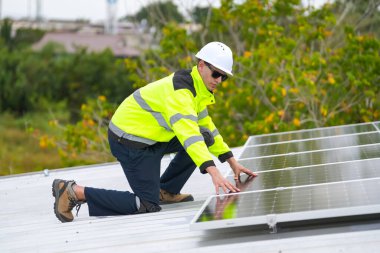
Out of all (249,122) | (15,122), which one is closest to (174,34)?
(249,122)

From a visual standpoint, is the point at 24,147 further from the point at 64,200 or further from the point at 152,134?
the point at 152,134

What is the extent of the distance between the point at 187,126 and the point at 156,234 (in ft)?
3.30

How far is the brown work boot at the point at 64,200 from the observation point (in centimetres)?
769

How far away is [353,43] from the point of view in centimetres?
1702

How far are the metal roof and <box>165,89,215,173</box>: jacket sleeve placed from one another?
538 mm

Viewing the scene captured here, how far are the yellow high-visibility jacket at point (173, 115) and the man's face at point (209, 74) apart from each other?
0.04 metres

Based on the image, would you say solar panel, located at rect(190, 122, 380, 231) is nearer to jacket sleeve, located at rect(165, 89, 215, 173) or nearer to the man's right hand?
the man's right hand

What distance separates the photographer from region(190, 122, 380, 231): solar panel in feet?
18.3

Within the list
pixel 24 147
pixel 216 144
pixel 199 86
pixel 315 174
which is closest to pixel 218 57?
pixel 199 86

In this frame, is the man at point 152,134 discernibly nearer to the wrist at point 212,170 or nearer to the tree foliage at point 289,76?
the wrist at point 212,170

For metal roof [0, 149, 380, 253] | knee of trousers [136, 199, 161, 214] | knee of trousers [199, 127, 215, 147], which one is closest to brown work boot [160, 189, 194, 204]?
metal roof [0, 149, 380, 253]

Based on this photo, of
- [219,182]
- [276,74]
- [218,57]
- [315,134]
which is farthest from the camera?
[276,74]

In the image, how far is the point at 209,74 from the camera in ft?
23.6

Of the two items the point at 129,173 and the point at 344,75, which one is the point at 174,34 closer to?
the point at 344,75
